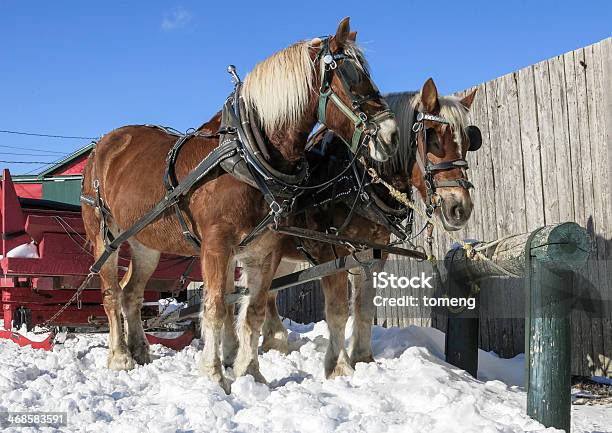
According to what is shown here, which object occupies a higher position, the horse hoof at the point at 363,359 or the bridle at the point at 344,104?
the bridle at the point at 344,104

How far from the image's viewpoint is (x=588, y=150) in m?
5.30

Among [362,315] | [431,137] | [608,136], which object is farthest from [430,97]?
[362,315]

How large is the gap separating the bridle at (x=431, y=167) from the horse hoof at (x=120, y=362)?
9.02ft

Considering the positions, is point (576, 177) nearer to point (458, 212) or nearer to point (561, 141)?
point (561, 141)

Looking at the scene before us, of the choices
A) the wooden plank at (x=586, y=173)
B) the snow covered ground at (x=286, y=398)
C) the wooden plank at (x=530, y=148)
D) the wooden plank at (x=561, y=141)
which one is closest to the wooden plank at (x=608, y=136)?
the wooden plank at (x=586, y=173)

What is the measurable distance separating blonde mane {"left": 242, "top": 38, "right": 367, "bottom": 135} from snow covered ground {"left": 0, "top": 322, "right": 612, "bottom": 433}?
1.60 m

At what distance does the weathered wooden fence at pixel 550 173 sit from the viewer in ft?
17.1

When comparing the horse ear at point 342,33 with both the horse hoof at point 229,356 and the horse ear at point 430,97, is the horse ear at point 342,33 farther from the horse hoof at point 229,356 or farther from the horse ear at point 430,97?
the horse hoof at point 229,356

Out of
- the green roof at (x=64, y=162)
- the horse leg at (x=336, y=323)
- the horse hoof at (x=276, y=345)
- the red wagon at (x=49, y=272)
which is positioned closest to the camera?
the horse leg at (x=336, y=323)

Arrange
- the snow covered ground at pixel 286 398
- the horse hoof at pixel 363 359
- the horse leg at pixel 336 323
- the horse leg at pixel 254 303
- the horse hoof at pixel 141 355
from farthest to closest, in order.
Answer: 1. the horse hoof at pixel 141 355
2. the horse hoof at pixel 363 359
3. the horse leg at pixel 336 323
4. the horse leg at pixel 254 303
5. the snow covered ground at pixel 286 398

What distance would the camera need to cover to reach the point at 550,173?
5.62 metres

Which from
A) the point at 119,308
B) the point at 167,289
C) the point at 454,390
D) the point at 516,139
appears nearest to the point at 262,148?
the point at 454,390

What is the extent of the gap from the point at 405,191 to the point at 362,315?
1.00 metres

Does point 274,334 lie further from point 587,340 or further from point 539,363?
point 539,363
